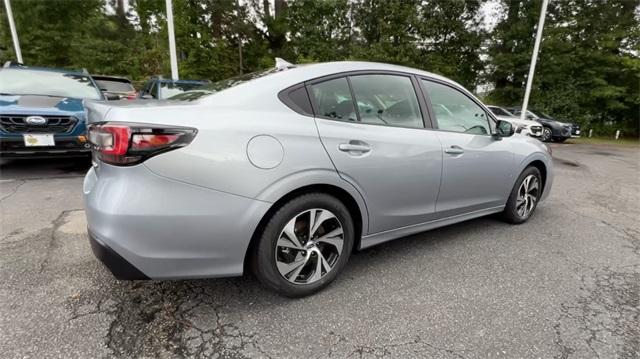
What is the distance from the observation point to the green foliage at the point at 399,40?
55.6 feet

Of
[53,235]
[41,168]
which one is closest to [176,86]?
[41,168]

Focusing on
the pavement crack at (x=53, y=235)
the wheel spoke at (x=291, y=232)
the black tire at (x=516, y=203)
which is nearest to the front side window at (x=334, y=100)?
the wheel spoke at (x=291, y=232)

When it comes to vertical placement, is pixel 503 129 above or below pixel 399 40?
below

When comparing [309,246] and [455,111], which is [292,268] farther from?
[455,111]

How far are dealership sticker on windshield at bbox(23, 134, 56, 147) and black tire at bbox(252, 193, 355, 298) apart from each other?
4.22m

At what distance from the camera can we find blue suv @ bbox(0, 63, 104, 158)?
14.1 feet

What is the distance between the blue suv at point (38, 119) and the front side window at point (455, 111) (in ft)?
12.8

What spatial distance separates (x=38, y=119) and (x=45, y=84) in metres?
1.29

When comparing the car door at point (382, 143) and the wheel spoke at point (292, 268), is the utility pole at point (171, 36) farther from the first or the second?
the wheel spoke at point (292, 268)

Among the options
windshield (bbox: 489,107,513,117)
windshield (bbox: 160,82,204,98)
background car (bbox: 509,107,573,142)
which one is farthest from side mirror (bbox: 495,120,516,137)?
background car (bbox: 509,107,573,142)

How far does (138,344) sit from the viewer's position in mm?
1730

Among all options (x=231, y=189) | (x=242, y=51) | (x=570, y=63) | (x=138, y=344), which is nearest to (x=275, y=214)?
(x=231, y=189)

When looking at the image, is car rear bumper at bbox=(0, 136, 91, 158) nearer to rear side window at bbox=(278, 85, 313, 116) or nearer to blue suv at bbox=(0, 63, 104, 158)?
blue suv at bbox=(0, 63, 104, 158)

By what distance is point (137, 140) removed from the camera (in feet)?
5.35
